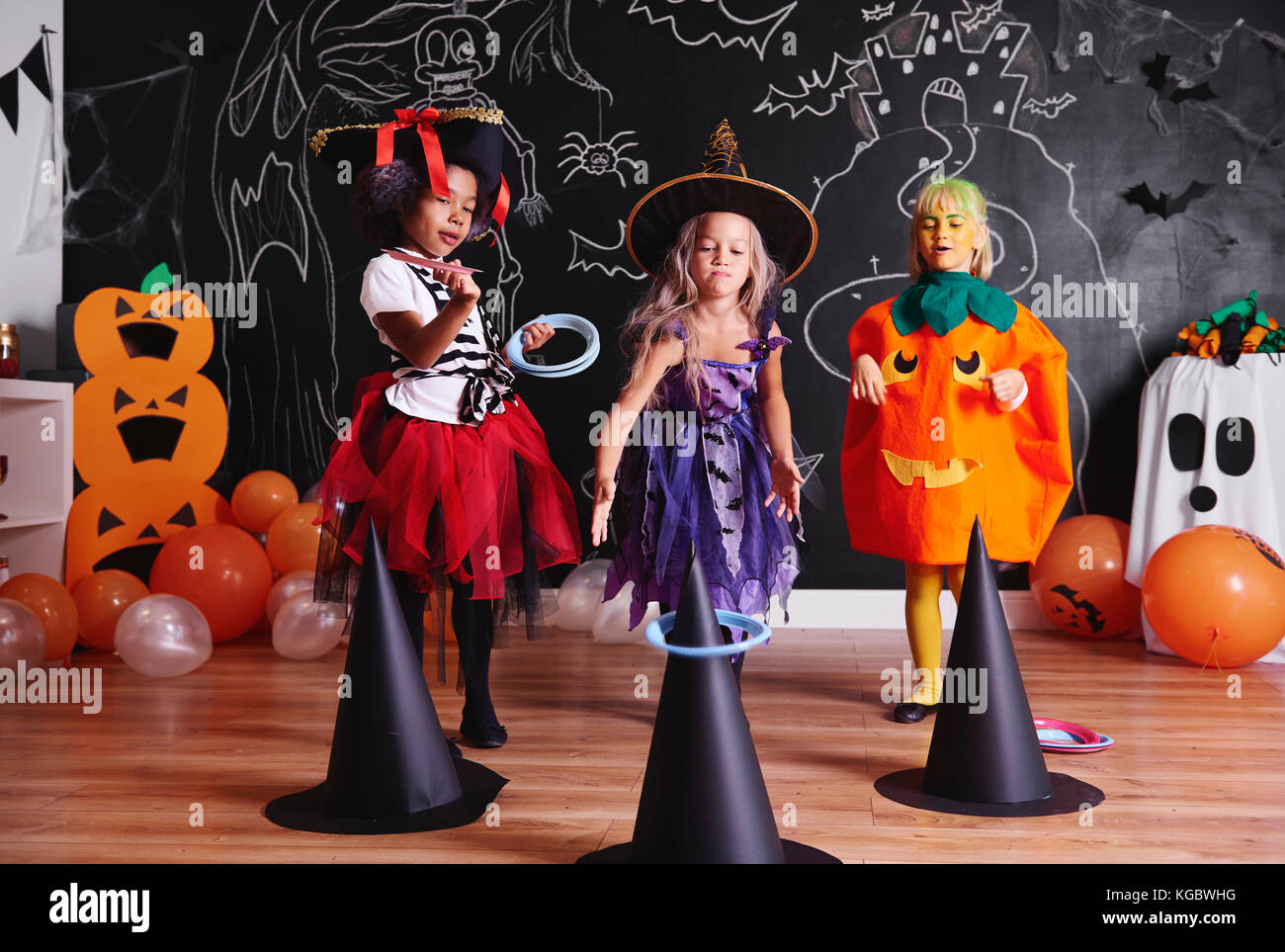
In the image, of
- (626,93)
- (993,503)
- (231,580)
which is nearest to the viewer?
(993,503)

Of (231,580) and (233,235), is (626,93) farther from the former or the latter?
(231,580)

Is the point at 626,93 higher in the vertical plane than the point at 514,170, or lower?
higher

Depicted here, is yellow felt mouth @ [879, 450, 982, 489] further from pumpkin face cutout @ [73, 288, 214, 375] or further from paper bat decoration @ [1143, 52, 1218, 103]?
pumpkin face cutout @ [73, 288, 214, 375]

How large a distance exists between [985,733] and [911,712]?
2.25ft

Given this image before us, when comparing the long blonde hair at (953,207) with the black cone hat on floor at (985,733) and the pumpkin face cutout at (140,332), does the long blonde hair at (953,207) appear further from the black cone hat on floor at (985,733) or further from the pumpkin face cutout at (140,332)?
the pumpkin face cutout at (140,332)

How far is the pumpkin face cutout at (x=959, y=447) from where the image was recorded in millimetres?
2803

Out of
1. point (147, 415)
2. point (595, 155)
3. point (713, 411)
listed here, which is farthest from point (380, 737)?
point (595, 155)

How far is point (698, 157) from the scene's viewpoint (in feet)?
14.0

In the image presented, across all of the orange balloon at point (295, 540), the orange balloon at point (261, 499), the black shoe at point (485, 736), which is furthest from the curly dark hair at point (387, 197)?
the orange balloon at point (261, 499)

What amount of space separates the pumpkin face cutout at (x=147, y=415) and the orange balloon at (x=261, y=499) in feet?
0.56

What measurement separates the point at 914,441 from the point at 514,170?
2226 mm

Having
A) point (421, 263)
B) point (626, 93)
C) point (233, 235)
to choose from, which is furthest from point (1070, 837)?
point (233, 235)

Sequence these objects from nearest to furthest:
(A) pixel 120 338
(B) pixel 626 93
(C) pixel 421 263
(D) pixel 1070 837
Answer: (D) pixel 1070 837 → (C) pixel 421 263 → (A) pixel 120 338 → (B) pixel 626 93

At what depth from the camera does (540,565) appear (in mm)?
2586
